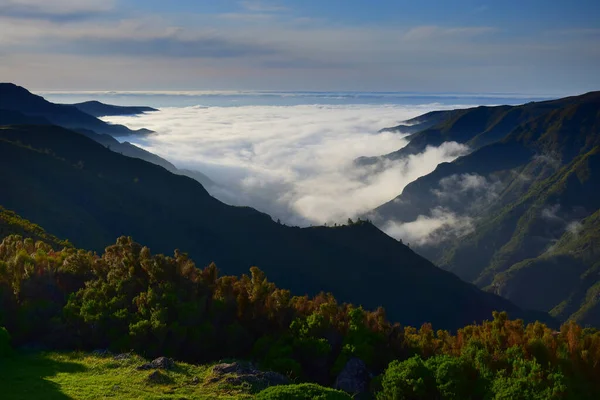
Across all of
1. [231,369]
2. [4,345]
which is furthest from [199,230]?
[231,369]

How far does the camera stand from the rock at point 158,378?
2352 centimetres

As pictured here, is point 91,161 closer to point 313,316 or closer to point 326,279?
point 326,279

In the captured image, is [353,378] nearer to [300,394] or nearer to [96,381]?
[300,394]

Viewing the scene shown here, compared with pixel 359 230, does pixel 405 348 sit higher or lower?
higher

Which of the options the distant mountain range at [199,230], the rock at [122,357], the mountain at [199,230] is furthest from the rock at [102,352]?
the mountain at [199,230]

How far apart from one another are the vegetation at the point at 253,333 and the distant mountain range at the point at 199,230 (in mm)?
70867

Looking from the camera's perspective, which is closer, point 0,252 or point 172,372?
point 172,372

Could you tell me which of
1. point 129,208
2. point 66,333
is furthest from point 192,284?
point 129,208

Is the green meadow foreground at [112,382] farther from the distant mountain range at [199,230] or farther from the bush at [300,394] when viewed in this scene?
the distant mountain range at [199,230]

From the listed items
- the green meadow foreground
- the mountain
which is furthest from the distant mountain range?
the green meadow foreground

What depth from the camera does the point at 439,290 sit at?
164500 millimetres

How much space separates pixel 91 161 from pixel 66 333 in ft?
428

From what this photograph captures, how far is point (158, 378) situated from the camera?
23.7 m

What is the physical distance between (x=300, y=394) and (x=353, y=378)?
9904 millimetres
